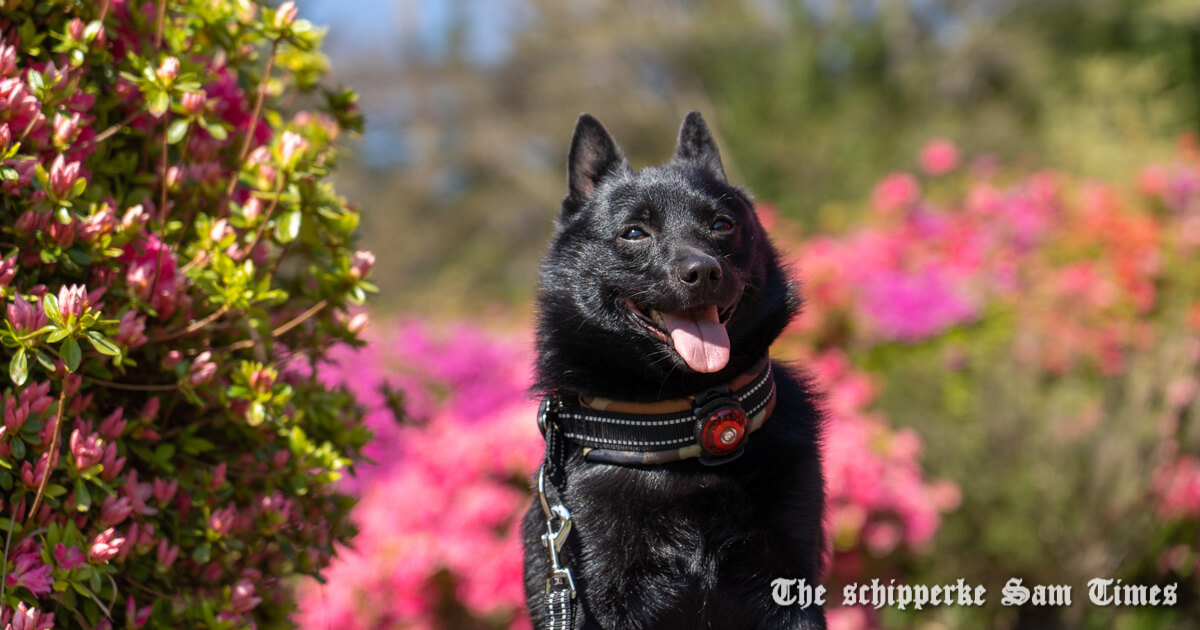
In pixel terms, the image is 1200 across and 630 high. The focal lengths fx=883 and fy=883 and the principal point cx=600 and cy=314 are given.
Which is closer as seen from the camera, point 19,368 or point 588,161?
point 19,368

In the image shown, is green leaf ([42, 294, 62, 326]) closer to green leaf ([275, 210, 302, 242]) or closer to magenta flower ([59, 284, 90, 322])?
magenta flower ([59, 284, 90, 322])

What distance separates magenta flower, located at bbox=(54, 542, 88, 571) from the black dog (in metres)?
0.87

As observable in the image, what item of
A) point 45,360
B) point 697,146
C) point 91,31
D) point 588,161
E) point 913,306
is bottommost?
point 45,360

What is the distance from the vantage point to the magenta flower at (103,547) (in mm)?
1593

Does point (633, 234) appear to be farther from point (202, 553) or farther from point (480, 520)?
point (480, 520)

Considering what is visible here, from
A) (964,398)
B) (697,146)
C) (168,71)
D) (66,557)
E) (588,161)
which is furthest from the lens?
(964,398)

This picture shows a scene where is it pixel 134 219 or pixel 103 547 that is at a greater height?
pixel 134 219

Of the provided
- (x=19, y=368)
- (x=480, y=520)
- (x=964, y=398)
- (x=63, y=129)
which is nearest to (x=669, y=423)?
(x=19, y=368)

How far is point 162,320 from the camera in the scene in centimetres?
186

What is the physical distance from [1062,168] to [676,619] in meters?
13.2

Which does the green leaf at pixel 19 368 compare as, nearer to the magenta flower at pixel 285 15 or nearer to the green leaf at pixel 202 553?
the green leaf at pixel 202 553

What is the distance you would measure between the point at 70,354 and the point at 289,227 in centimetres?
58

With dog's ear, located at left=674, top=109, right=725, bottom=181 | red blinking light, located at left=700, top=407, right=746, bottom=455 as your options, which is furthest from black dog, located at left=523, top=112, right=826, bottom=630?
dog's ear, located at left=674, top=109, right=725, bottom=181

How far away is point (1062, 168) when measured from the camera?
12.9m
